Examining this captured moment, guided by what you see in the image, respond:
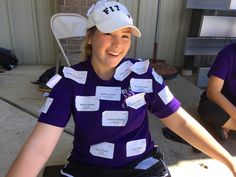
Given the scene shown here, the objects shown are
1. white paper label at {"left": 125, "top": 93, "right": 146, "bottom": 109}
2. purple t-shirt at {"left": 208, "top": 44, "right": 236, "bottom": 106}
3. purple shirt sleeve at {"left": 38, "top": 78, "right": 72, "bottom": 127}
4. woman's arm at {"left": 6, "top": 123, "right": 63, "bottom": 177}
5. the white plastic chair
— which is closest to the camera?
woman's arm at {"left": 6, "top": 123, "right": 63, "bottom": 177}

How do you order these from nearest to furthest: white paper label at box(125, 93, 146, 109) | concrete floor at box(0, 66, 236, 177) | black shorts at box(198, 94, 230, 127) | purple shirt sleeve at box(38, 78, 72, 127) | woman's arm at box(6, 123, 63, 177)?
woman's arm at box(6, 123, 63, 177) < purple shirt sleeve at box(38, 78, 72, 127) < white paper label at box(125, 93, 146, 109) < concrete floor at box(0, 66, 236, 177) < black shorts at box(198, 94, 230, 127)

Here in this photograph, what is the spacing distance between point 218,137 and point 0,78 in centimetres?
271

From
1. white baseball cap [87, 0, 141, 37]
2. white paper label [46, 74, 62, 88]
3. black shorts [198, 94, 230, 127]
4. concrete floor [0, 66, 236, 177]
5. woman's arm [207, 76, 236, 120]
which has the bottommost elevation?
concrete floor [0, 66, 236, 177]

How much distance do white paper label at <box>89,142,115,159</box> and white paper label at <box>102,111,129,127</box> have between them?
10 cm

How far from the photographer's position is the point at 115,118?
1.21 m

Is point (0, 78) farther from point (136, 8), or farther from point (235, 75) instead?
point (235, 75)

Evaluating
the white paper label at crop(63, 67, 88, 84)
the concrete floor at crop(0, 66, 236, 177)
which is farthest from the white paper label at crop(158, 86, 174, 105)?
the concrete floor at crop(0, 66, 236, 177)

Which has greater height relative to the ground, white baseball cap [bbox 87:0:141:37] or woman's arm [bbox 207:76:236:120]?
white baseball cap [bbox 87:0:141:37]

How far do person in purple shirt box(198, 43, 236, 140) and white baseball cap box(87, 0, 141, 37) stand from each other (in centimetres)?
124

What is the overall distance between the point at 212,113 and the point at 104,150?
4.87 ft

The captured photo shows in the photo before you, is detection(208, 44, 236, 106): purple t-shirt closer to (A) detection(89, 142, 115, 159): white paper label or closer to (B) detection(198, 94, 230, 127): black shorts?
(B) detection(198, 94, 230, 127): black shorts

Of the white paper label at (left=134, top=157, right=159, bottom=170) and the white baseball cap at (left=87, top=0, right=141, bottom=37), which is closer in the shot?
the white baseball cap at (left=87, top=0, right=141, bottom=37)

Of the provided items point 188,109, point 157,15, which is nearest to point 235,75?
point 188,109

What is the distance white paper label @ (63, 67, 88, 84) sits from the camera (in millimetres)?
1210
